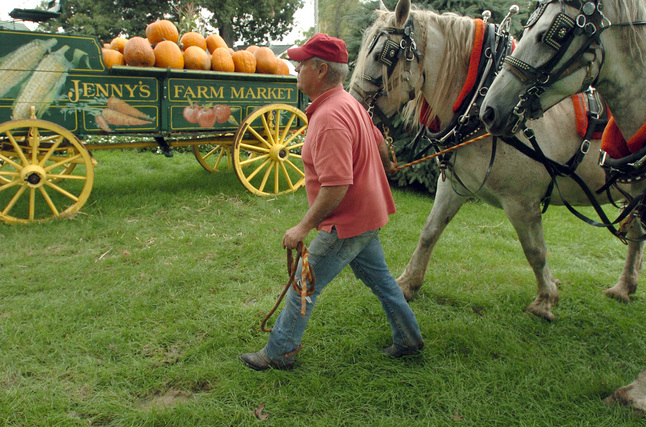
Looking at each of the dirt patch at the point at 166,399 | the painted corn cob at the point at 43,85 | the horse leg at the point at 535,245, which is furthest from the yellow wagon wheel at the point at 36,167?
the horse leg at the point at 535,245

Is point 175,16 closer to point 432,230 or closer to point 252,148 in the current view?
point 252,148

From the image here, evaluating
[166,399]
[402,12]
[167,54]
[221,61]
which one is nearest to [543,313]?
[402,12]

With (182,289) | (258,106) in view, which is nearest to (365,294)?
(182,289)

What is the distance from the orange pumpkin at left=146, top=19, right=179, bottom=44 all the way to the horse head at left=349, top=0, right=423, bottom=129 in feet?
13.0

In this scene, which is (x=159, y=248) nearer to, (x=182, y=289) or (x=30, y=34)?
(x=182, y=289)

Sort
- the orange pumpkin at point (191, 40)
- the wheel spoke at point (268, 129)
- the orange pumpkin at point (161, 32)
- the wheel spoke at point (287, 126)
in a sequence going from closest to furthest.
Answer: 1. the orange pumpkin at point (161, 32)
2. the orange pumpkin at point (191, 40)
3. the wheel spoke at point (268, 129)
4. the wheel spoke at point (287, 126)

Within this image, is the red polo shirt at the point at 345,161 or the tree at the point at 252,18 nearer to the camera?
the red polo shirt at the point at 345,161

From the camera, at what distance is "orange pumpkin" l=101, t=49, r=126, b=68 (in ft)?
17.3

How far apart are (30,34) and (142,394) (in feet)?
13.3

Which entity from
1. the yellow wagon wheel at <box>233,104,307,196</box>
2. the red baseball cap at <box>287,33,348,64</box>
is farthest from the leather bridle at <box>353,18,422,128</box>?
the yellow wagon wheel at <box>233,104,307,196</box>

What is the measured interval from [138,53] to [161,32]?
0.78 m

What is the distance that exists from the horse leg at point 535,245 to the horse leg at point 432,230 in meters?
0.44

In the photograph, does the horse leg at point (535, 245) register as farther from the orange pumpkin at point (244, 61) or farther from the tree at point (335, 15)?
the tree at point (335, 15)

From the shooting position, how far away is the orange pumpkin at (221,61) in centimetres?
593
